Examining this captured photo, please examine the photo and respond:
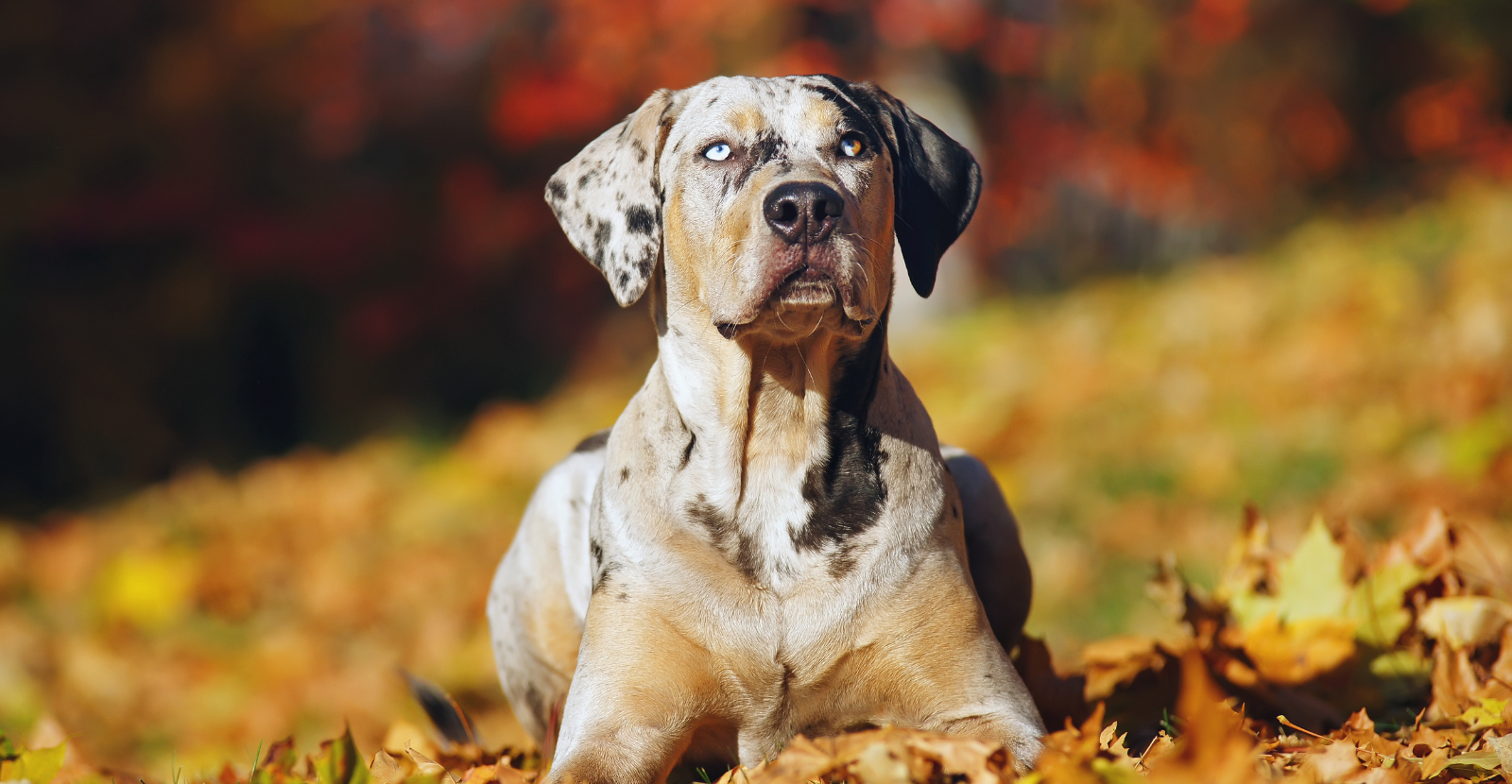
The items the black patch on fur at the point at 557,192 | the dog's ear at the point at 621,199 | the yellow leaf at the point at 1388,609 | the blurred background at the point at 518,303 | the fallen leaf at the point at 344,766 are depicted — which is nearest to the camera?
the fallen leaf at the point at 344,766

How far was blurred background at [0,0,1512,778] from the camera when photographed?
6266 millimetres

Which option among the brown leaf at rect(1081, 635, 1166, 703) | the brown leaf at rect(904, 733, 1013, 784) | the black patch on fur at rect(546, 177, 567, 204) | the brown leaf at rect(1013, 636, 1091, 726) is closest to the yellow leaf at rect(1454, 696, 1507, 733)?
the brown leaf at rect(1081, 635, 1166, 703)

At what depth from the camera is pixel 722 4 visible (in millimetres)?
10289

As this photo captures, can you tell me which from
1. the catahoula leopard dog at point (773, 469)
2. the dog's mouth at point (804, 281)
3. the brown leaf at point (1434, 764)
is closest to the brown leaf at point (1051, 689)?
the catahoula leopard dog at point (773, 469)

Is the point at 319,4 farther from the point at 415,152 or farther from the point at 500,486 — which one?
the point at 500,486

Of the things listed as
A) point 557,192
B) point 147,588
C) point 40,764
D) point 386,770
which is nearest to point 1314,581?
point 557,192

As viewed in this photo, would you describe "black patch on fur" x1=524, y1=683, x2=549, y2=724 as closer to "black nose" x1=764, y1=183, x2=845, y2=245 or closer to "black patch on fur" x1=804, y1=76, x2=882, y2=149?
"black nose" x1=764, y1=183, x2=845, y2=245

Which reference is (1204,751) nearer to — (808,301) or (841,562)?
(841,562)

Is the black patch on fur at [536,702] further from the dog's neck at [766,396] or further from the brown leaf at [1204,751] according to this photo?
the brown leaf at [1204,751]

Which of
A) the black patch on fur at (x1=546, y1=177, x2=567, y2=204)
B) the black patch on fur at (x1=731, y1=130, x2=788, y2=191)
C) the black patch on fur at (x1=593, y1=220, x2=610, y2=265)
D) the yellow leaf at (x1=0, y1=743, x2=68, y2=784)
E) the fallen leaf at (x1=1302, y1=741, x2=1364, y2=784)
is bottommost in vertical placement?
the fallen leaf at (x1=1302, y1=741, x2=1364, y2=784)

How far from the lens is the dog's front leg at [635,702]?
2.87m

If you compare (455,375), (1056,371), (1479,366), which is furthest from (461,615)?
(455,375)

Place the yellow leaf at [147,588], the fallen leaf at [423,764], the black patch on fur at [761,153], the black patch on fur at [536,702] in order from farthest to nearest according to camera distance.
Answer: the yellow leaf at [147,588] < the black patch on fur at [536,702] < the black patch on fur at [761,153] < the fallen leaf at [423,764]

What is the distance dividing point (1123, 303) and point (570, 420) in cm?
481
